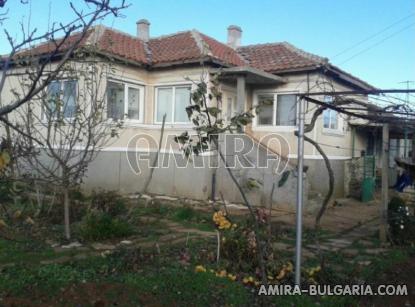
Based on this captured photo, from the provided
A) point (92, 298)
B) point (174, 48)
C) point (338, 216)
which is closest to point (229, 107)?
point (174, 48)

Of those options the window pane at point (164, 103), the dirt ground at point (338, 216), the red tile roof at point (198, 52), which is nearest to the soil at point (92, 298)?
the dirt ground at point (338, 216)

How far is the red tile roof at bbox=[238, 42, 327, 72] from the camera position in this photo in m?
15.1

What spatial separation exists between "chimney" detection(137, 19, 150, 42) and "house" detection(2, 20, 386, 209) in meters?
1.18

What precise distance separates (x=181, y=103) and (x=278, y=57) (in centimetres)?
415

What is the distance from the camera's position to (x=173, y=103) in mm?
15625

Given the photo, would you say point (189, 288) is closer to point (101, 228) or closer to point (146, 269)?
point (146, 269)

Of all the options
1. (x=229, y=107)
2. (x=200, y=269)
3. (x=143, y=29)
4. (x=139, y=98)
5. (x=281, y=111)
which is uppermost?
(x=143, y=29)

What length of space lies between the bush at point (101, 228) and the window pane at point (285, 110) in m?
9.02

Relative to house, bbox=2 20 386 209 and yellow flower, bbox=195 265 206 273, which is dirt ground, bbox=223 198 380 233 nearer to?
house, bbox=2 20 386 209

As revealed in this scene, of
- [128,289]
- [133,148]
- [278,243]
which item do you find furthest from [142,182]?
[128,289]

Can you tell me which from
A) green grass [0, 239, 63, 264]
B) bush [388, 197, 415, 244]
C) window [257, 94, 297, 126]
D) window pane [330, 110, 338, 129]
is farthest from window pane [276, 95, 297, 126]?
green grass [0, 239, 63, 264]

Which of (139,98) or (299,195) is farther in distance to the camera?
(139,98)

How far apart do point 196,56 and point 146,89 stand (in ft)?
8.04

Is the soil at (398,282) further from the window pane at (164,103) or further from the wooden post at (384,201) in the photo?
the window pane at (164,103)
